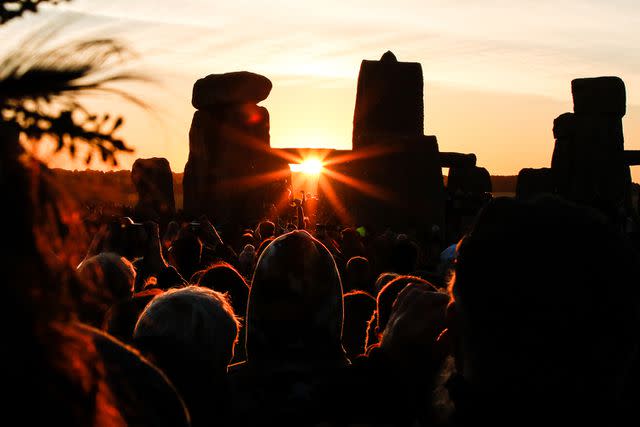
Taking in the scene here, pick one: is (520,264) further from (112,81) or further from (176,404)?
(112,81)

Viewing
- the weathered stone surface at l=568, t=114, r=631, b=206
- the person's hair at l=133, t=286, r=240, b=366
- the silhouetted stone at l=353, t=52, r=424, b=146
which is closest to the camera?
the person's hair at l=133, t=286, r=240, b=366

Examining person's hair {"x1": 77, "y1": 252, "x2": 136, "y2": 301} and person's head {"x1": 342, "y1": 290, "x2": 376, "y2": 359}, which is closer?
person's hair {"x1": 77, "y1": 252, "x2": 136, "y2": 301}

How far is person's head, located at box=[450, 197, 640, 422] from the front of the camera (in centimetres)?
135

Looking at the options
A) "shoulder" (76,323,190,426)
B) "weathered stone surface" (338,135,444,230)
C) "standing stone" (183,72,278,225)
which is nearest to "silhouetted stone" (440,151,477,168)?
"standing stone" (183,72,278,225)

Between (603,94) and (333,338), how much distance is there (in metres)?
24.6

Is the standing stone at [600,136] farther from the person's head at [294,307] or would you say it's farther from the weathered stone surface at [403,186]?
the person's head at [294,307]

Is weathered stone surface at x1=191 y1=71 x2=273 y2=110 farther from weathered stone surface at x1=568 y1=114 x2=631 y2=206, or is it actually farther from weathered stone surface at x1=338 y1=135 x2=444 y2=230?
weathered stone surface at x1=568 y1=114 x2=631 y2=206

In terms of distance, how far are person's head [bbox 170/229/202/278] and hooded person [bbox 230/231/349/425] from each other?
259 centimetres

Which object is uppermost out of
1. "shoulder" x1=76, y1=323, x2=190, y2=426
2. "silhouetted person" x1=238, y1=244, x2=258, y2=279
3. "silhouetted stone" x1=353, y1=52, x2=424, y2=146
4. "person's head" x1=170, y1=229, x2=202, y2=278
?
"silhouetted stone" x1=353, y1=52, x2=424, y2=146

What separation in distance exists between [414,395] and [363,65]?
22.5 m

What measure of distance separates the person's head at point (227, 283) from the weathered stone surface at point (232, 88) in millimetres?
20558

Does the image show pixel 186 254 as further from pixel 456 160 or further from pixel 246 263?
pixel 456 160

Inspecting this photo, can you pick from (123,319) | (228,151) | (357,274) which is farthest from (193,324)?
(228,151)

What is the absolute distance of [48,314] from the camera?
0.80 meters
